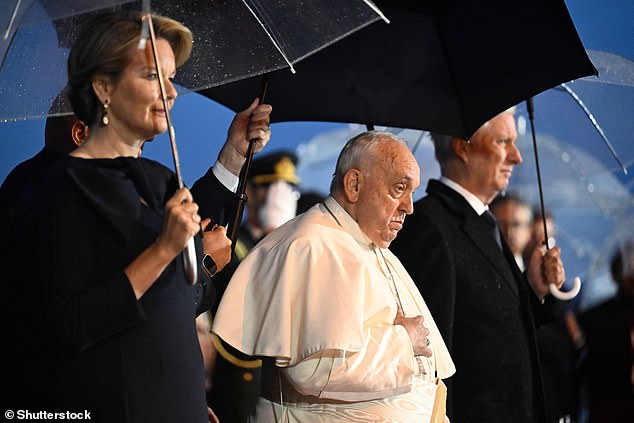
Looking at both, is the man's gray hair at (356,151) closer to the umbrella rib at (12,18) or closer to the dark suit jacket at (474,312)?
the dark suit jacket at (474,312)

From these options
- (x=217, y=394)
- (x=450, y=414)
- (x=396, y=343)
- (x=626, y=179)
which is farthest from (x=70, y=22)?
(x=626, y=179)

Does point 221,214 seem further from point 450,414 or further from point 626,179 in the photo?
point 626,179

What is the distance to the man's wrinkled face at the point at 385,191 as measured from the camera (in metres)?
3.87

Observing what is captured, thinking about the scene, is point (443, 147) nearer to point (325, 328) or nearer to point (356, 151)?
point (356, 151)

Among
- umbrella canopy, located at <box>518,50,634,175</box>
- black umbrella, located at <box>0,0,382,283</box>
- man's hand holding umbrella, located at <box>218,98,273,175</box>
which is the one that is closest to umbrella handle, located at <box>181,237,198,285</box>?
black umbrella, located at <box>0,0,382,283</box>

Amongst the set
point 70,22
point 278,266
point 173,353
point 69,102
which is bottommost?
point 278,266

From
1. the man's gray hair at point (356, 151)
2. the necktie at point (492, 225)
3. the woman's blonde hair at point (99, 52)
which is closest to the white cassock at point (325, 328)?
the man's gray hair at point (356, 151)

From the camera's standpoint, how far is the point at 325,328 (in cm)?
347

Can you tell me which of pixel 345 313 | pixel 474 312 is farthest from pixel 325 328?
pixel 474 312

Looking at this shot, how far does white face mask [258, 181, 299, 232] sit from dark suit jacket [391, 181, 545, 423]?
6.49 feet

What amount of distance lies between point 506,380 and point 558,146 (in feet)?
6.04

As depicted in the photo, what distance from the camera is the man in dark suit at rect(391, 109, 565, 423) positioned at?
4539 millimetres

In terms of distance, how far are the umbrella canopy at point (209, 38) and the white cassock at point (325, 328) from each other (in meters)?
0.66

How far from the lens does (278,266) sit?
12.1ft
